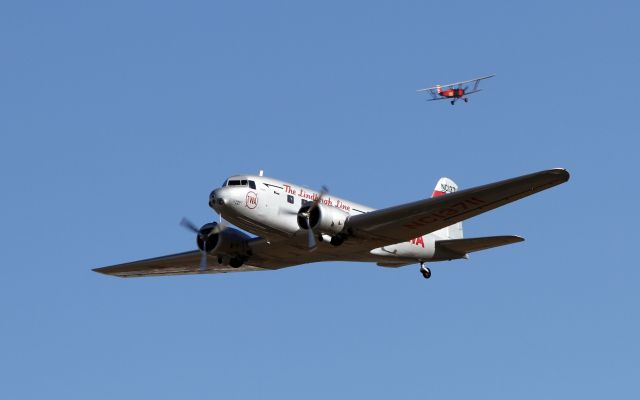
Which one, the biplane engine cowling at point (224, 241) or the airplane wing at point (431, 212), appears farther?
the biplane engine cowling at point (224, 241)

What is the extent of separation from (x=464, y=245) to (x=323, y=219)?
8.25 m

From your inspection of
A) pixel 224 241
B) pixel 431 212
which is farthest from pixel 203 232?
pixel 431 212

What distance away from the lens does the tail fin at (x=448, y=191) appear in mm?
47875

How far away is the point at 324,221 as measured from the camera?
38656 millimetres

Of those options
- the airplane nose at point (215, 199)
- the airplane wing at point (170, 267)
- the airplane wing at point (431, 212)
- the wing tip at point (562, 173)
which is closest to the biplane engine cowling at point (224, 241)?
the airplane wing at point (170, 267)

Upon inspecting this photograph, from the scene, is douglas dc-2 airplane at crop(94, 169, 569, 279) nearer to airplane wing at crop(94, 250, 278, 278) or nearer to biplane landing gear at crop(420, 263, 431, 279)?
biplane landing gear at crop(420, 263, 431, 279)

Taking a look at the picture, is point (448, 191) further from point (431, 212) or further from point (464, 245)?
point (431, 212)

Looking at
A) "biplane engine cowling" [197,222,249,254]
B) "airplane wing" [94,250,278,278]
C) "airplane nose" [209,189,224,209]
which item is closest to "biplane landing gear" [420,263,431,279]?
"airplane wing" [94,250,278,278]

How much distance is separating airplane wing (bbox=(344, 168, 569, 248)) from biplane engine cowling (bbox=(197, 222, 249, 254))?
604cm

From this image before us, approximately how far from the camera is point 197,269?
48.6m

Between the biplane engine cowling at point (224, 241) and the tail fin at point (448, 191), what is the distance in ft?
32.4

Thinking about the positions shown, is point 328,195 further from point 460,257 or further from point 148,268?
point 148,268

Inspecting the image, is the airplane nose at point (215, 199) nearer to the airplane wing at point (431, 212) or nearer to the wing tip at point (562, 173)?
the airplane wing at point (431, 212)

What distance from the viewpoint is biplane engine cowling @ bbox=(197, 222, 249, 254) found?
43.2 m
